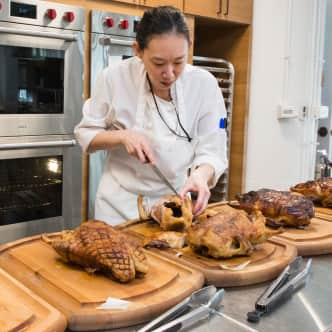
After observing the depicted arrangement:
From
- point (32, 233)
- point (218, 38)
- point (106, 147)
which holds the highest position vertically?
point (218, 38)

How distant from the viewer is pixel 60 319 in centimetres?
82

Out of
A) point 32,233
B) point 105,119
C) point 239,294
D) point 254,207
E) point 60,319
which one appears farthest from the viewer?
point 32,233

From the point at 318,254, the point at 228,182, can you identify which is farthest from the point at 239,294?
the point at 228,182

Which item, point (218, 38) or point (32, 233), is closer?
point (32, 233)

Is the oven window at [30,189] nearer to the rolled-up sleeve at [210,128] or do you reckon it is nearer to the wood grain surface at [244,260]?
the rolled-up sleeve at [210,128]

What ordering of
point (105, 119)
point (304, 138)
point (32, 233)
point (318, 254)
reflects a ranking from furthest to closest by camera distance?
point (304, 138), point (32, 233), point (105, 119), point (318, 254)

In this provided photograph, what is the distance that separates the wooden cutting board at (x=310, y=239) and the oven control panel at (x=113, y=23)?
57.3 inches

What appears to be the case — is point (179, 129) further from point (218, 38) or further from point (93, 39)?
point (218, 38)

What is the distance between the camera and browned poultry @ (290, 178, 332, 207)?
1705 millimetres

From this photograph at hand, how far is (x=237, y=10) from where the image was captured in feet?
10.2

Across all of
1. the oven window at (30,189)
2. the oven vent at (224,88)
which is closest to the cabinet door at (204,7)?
the oven vent at (224,88)

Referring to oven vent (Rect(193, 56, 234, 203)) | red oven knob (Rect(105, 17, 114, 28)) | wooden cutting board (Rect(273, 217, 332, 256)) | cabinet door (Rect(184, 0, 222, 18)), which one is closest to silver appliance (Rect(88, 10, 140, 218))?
red oven knob (Rect(105, 17, 114, 28))

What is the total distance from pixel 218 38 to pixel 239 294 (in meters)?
2.69

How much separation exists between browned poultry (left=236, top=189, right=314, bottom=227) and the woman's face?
449 mm
